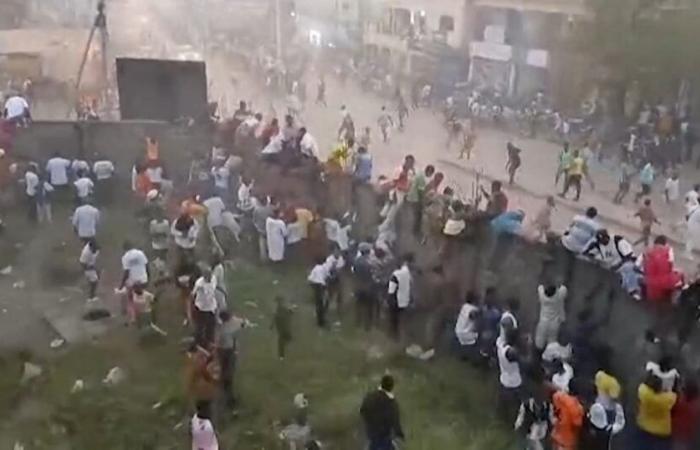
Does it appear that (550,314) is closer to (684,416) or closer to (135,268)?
(684,416)

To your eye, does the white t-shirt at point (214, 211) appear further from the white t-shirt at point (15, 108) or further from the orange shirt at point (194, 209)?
the white t-shirt at point (15, 108)

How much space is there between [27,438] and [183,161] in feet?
26.2

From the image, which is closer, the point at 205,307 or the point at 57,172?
the point at 205,307

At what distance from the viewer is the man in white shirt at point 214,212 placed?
12.8 m

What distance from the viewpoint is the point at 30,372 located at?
979cm

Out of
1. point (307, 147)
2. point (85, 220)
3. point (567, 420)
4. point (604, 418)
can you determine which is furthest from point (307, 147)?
point (604, 418)

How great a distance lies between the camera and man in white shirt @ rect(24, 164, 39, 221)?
1417cm

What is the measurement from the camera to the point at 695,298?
8484 millimetres

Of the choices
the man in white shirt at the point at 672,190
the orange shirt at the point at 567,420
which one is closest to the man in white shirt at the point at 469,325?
the orange shirt at the point at 567,420

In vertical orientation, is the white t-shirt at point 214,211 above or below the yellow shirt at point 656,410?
below

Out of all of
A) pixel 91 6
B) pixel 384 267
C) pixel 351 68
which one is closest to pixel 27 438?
pixel 384 267

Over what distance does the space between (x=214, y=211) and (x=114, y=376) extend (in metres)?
3.68

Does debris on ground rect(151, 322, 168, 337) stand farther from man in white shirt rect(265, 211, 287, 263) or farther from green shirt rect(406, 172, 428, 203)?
green shirt rect(406, 172, 428, 203)

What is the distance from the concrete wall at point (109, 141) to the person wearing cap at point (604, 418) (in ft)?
33.3
